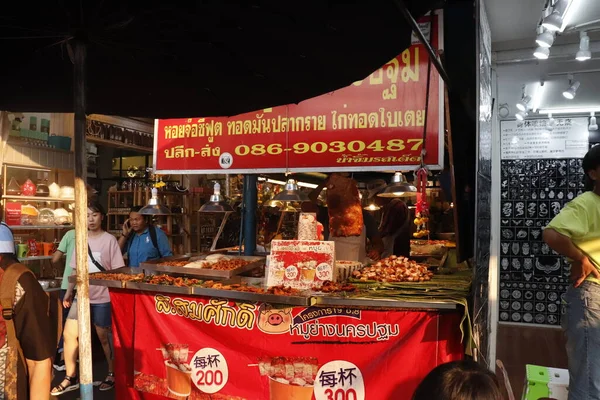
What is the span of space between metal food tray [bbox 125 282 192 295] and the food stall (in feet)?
0.04

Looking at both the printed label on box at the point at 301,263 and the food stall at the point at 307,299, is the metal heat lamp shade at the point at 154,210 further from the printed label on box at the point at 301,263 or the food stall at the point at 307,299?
the printed label on box at the point at 301,263

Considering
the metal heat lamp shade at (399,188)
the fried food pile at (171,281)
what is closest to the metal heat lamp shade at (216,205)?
the fried food pile at (171,281)

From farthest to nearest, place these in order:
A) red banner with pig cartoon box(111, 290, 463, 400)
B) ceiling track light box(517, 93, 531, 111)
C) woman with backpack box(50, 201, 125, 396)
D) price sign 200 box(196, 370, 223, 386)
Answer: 1. ceiling track light box(517, 93, 531, 111)
2. woman with backpack box(50, 201, 125, 396)
3. price sign 200 box(196, 370, 223, 386)
4. red banner with pig cartoon box(111, 290, 463, 400)

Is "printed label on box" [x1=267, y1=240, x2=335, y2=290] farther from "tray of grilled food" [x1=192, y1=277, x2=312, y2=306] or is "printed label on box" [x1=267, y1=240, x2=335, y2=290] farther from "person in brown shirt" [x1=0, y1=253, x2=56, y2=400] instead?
"person in brown shirt" [x1=0, y1=253, x2=56, y2=400]

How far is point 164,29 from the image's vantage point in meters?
1.90

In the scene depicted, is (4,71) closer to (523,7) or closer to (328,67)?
(328,67)

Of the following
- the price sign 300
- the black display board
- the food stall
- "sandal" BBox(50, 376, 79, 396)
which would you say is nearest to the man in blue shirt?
the food stall

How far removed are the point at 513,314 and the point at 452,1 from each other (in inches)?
261

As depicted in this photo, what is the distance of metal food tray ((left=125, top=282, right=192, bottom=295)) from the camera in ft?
12.7

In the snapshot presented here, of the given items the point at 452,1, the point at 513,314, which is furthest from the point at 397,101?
the point at 513,314

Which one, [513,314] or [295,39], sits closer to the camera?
[295,39]

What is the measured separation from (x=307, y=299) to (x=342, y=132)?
88.4 inches

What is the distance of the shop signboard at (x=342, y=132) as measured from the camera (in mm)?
4605

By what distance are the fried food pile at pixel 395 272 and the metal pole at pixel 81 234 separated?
2.39m
